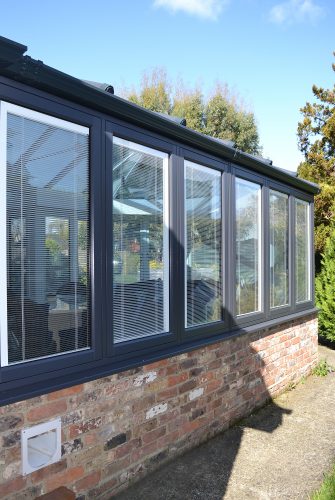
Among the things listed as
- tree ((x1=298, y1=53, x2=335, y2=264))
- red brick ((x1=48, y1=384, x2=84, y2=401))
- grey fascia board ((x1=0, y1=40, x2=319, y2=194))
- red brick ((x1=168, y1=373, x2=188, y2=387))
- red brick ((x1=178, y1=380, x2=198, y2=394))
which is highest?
tree ((x1=298, y1=53, x2=335, y2=264))

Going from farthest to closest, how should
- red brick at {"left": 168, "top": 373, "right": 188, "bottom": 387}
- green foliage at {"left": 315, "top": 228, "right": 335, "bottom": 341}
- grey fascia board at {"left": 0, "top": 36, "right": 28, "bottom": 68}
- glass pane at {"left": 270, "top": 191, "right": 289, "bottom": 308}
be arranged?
green foliage at {"left": 315, "top": 228, "right": 335, "bottom": 341}, glass pane at {"left": 270, "top": 191, "right": 289, "bottom": 308}, red brick at {"left": 168, "top": 373, "right": 188, "bottom": 387}, grey fascia board at {"left": 0, "top": 36, "right": 28, "bottom": 68}

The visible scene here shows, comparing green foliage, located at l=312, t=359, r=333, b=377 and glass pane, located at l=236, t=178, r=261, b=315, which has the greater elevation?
glass pane, located at l=236, t=178, r=261, b=315

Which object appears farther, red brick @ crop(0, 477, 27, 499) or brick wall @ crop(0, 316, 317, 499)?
brick wall @ crop(0, 316, 317, 499)

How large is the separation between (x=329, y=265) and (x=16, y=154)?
20.5 ft

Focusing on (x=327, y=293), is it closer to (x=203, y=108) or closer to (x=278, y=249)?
(x=278, y=249)

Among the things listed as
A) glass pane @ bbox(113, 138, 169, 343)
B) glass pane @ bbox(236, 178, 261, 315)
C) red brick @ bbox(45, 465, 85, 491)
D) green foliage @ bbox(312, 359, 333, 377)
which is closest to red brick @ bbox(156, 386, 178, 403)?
glass pane @ bbox(113, 138, 169, 343)

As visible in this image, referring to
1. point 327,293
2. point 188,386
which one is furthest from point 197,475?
point 327,293

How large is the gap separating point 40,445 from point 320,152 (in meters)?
8.57

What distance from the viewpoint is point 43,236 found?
7.79ft

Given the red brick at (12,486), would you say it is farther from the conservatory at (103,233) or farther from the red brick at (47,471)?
the conservatory at (103,233)

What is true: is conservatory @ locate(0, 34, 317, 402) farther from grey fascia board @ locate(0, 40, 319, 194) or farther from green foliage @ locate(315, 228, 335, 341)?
green foliage @ locate(315, 228, 335, 341)

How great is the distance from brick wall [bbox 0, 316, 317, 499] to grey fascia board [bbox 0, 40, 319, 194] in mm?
1656

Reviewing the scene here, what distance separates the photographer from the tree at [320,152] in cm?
835

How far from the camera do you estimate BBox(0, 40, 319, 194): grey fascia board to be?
216 cm
